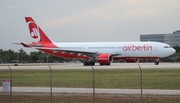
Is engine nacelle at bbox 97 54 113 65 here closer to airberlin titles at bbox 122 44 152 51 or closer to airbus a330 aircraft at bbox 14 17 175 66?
airbus a330 aircraft at bbox 14 17 175 66

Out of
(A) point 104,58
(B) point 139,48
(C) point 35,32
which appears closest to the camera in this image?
(A) point 104,58

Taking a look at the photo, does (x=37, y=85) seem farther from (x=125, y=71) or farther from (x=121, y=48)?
(x=121, y=48)

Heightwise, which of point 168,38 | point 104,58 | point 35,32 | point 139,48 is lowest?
point 104,58

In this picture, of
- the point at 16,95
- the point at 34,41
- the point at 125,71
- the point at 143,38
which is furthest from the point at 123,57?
the point at 143,38

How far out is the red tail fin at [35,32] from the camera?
68562 millimetres

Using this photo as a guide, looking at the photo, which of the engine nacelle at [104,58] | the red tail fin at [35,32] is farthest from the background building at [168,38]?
the engine nacelle at [104,58]

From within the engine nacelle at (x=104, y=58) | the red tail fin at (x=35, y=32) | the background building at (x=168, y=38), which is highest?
the background building at (x=168, y=38)

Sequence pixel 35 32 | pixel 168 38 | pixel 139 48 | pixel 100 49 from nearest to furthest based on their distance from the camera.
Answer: pixel 139 48, pixel 100 49, pixel 35 32, pixel 168 38

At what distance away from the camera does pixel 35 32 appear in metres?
69.4

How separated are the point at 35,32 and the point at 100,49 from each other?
1298 centimetres

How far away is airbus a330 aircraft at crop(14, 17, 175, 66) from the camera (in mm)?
60219

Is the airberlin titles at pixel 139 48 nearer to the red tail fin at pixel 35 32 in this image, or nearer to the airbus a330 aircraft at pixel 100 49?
the airbus a330 aircraft at pixel 100 49

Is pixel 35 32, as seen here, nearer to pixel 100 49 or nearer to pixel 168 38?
pixel 100 49

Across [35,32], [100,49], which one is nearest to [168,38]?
[35,32]
